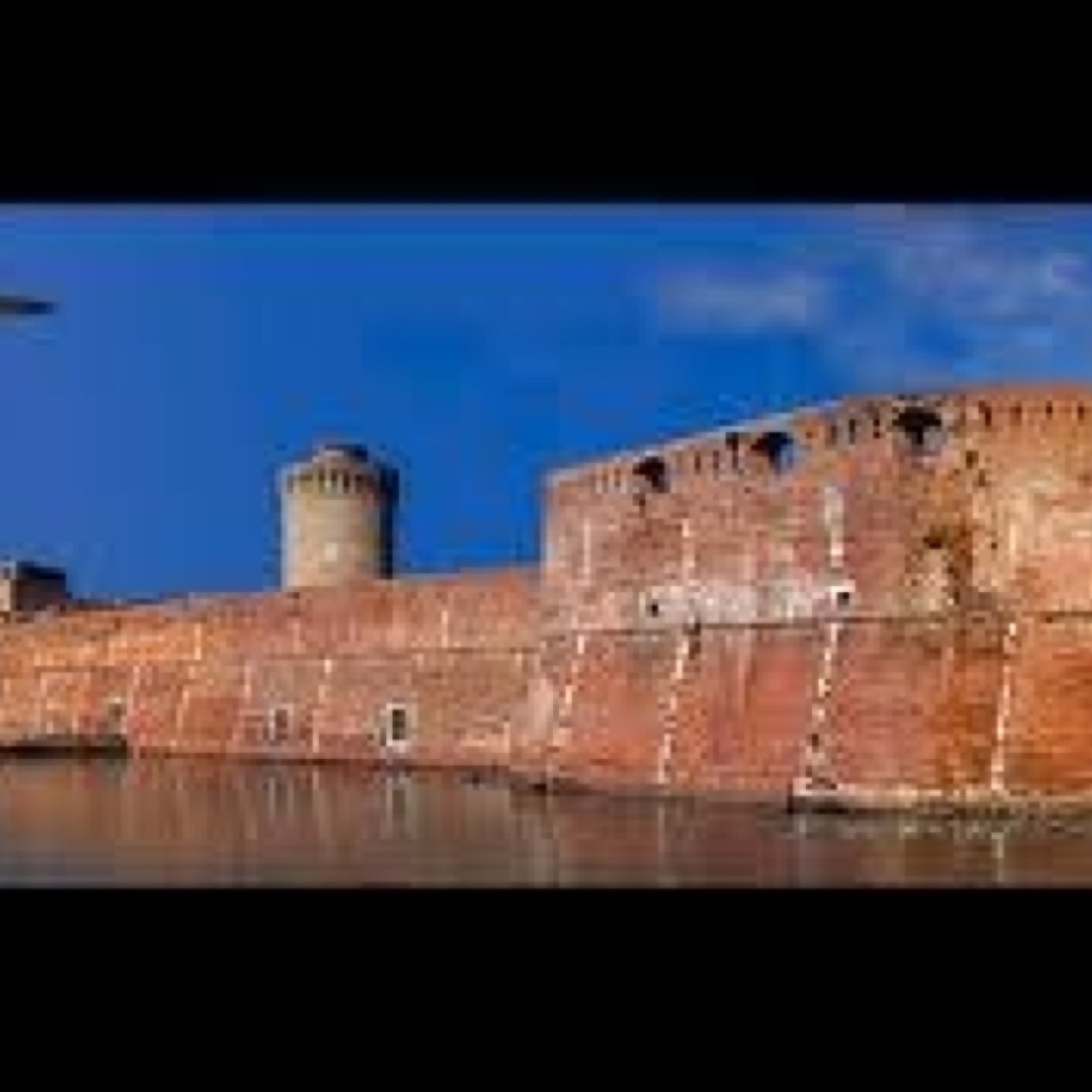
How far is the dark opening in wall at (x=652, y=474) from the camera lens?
1944cm

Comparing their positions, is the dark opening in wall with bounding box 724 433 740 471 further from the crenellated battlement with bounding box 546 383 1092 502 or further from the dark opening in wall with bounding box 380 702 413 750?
the dark opening in wall with bounding box 380 702 413 750

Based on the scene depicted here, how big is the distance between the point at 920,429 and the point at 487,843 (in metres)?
5.23

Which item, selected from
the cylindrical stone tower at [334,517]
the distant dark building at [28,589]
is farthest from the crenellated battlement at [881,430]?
the distant dark building at [28,589]

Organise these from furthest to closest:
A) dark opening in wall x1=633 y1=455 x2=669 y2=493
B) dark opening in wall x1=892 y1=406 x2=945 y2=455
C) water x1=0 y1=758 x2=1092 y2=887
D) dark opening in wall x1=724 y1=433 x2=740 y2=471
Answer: dark opening in wall x1=633 y1=455 x2=669 y2=493, dark opening in wall x1=724 y1=433 x2=740 y2=471, dark opening in wall x1=892 y1=406 x2=945 y2=455, water x1=0 y1=758 x2=1092 y2=887

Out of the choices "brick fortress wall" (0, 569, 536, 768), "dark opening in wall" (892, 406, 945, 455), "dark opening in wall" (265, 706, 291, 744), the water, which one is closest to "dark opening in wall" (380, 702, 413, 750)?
"brick fortress wall" (0, 569, 536, 768)

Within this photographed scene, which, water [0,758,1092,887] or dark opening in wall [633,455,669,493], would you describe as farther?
dark opening in wall [633,455,669,493]

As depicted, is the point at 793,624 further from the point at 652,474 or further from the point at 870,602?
the point at 652,474

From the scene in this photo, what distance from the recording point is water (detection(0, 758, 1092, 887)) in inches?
412

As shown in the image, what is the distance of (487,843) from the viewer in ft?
43.2

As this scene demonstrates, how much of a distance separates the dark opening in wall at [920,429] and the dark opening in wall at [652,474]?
3.70 metres

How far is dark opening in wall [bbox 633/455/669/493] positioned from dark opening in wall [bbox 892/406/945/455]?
370 cm

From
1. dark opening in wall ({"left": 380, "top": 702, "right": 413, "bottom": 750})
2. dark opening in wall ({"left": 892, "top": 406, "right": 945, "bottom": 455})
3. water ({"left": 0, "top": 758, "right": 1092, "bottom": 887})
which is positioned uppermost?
dark opening in wall ({"left": 892, "top": 406, "right": 945, "bottom": 455})
